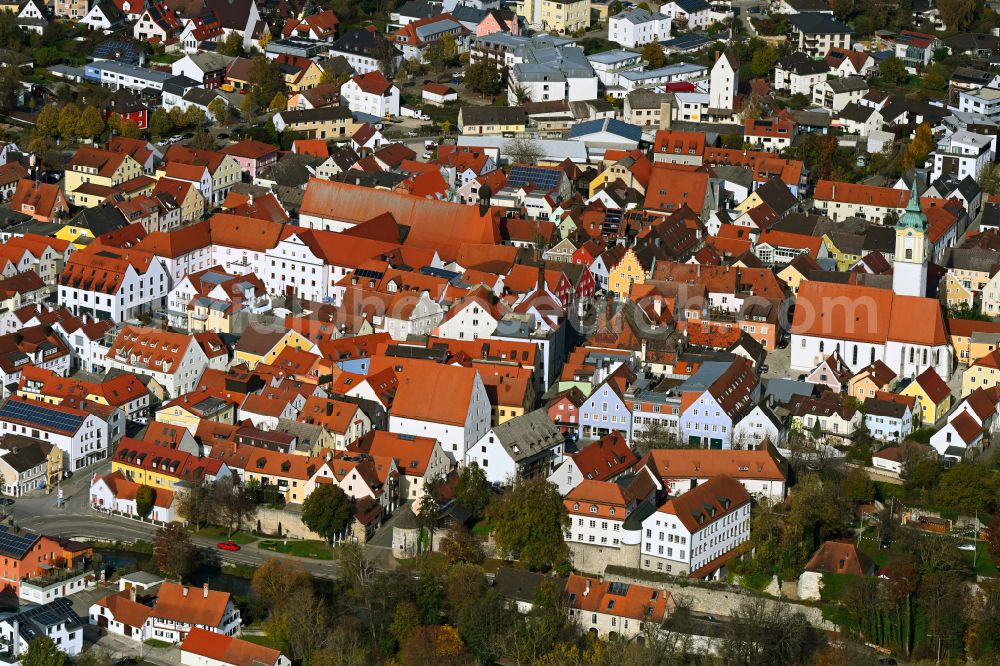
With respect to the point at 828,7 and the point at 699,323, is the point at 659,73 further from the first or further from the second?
the point at 699,323

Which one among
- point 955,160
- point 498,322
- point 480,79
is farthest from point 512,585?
point 480,79

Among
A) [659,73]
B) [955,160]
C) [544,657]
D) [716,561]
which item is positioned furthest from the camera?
[659,73]

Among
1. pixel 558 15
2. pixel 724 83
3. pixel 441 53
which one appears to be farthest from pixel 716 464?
pixel 558 15

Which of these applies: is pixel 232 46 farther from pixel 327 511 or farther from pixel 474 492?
pixel 327 511

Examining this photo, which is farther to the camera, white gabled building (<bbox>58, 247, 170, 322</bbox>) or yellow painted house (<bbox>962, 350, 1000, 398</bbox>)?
white gabled building (<bbox>58, 247, 170, 322</bbox>)

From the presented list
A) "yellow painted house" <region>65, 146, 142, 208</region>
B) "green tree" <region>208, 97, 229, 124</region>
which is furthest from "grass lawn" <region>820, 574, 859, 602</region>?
"green tree" <region>208, 97, 229, 124</region>

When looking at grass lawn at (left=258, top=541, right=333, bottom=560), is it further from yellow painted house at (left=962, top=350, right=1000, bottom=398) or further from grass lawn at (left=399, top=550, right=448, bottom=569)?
yellow painted house at (left=962, top=350, right=1000, bottom=398)

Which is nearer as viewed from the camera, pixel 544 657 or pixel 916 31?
pixel 544 657
